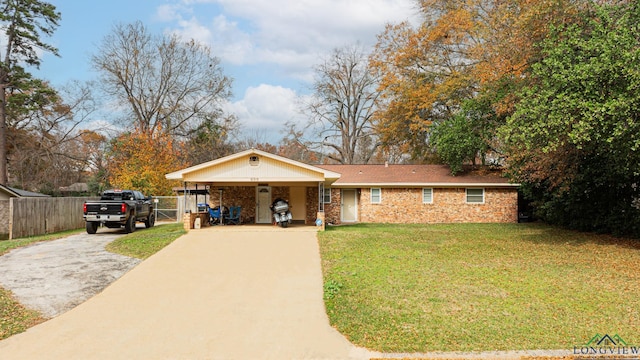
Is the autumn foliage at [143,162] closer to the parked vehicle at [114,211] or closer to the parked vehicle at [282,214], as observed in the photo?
the parked vehicle at [114,211]

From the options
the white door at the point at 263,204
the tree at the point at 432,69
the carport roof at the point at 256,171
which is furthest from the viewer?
the tree at the point at 432,69

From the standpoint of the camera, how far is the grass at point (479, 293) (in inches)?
226

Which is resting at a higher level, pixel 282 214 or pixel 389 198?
pixel 389 198

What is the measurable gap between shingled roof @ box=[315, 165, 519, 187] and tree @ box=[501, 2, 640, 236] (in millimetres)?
7168

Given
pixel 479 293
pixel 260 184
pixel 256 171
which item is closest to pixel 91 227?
pixel 256 171

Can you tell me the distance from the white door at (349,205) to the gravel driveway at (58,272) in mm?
12425

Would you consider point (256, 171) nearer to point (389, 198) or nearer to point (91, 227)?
point (91, 227)

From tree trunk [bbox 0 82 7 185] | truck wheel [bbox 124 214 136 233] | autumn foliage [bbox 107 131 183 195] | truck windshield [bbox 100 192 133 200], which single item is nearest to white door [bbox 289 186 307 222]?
truck wheel [bbox 124 214 136 233]

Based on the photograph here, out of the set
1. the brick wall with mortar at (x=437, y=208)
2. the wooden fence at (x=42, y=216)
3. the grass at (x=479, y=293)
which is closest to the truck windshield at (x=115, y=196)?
the wooden fence at (x=42, y=216)

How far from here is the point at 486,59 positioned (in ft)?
68.5

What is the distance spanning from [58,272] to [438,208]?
17.7 m

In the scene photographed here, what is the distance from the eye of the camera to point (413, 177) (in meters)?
22.9

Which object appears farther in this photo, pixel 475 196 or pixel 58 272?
pixel 475 196

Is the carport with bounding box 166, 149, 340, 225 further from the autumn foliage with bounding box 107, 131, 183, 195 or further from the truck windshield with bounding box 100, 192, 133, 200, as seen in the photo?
the autumn foliage with bounding box 107, 131, 183, 195
